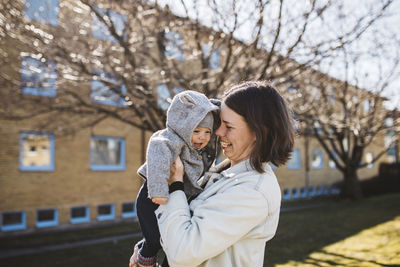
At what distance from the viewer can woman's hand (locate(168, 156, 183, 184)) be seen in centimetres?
198

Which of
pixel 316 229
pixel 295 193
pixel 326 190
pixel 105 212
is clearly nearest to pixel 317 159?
pixel 326 190

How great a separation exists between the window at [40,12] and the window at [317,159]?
2234 centimetres

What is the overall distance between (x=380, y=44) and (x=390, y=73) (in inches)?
123

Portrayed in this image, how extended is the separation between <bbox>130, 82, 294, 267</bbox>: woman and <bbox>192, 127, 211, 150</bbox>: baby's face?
0.18m

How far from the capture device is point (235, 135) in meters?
1.96

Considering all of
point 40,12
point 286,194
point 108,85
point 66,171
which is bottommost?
point 286,194

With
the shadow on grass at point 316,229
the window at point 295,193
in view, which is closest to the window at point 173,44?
the shadow on grass at point 316,229

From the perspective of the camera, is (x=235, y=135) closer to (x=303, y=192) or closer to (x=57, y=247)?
(x=57, y=247)

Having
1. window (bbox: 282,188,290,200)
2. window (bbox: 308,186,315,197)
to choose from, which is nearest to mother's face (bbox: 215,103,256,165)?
window (bbox: 282,188,290,200)

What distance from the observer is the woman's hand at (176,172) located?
1.98 metres

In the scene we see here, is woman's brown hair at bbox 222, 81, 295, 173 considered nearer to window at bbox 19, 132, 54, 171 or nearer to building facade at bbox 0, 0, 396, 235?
building facade at bbox 0, 0, 396, 235

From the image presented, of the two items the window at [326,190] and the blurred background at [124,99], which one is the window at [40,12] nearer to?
the blurred background at [124,99]

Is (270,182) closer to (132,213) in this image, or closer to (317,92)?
(317,92)

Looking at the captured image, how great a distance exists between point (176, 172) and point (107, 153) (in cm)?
1392
